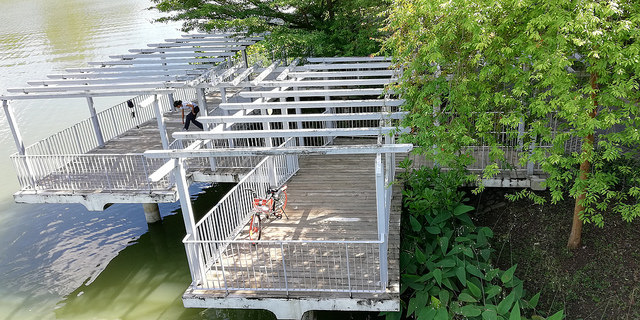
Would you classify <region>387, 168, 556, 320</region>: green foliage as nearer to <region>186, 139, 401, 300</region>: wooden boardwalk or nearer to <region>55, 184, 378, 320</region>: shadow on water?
<region>186, 139, 401, 300</region>: wooden boardwalk

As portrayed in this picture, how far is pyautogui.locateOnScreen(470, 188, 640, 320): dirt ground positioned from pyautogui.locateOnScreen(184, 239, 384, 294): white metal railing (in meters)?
3.44

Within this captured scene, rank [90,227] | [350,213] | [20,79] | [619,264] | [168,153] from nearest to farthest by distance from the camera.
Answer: [168,153], [619,264], [350,213], [90,227], [20,79]

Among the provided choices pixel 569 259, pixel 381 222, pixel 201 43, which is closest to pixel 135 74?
pixel 201 43

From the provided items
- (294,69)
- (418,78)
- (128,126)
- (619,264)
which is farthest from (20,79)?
(619,264)

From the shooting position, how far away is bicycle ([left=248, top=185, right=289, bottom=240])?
10.2 metres

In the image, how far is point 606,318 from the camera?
8.84 metres

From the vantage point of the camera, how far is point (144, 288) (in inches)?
513

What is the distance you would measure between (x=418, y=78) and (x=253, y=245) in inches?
194

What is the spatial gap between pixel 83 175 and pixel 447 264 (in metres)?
10.3

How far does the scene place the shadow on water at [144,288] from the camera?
11883 millimetres

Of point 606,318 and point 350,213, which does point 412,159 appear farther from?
point 606,318

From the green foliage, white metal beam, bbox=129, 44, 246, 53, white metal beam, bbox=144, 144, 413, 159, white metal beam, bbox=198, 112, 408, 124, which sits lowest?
the green foliage

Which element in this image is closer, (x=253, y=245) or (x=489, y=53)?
(x=489, y=53)

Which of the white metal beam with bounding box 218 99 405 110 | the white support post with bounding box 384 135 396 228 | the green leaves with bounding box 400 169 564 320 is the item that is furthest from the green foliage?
the white metal beam with bounding box 218 99 405 110
